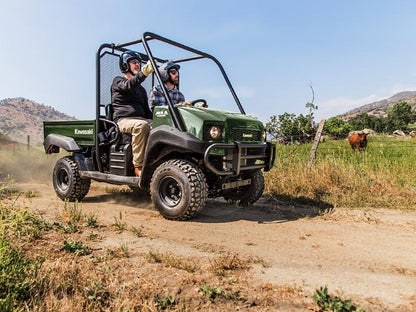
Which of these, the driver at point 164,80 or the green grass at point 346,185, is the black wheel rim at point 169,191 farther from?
the green grass at point 346,185

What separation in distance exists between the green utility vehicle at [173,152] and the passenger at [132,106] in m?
0.20

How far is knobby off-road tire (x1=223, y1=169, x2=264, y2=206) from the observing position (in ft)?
18.7

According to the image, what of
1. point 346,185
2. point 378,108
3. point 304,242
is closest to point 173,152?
point 304,242

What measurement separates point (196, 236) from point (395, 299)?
2.08m

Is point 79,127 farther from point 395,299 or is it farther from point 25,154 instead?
point 25,154

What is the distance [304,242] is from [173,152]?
86.3 inches

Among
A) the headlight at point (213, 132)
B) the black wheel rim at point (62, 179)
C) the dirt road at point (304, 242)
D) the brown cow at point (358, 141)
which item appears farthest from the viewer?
the brown cow at point (358, 141)

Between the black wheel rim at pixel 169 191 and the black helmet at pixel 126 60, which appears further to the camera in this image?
the black helmet at pixel 126 60

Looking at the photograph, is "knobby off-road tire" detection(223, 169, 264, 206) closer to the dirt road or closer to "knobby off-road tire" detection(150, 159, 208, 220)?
the dirt road

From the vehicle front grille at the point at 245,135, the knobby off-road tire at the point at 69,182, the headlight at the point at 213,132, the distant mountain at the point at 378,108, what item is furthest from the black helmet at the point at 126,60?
the distant mountain at the point at 378,108

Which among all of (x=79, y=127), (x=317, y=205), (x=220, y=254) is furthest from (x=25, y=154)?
(x=220, y=254)

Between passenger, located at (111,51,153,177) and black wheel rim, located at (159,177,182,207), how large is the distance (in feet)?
2.05

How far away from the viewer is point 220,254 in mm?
3213

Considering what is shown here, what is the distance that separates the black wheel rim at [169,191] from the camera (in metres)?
4.70
